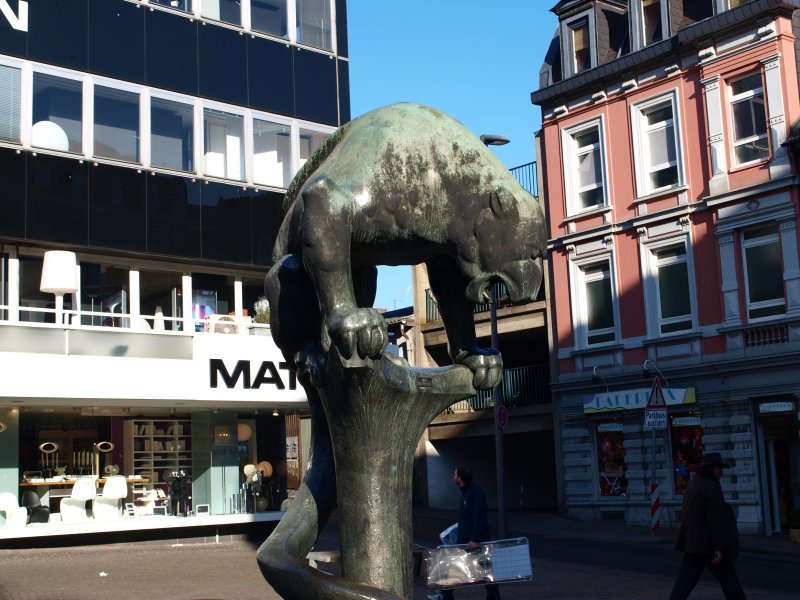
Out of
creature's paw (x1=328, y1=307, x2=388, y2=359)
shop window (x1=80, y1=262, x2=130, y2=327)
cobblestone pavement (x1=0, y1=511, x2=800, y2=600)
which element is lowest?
cobblestone pavement (x1=0, y1=511, x2=800, y2=600)

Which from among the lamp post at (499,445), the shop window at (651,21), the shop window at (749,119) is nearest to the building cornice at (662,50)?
the shop window at (651,21)

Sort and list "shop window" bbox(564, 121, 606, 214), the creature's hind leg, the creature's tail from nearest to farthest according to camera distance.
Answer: the creature's hind leg
the creature's tail
"shop window" bbox(564, 121, 606, 214)

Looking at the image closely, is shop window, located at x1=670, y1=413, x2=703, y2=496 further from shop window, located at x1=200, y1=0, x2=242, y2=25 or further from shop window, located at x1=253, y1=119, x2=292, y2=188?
shop window, located at x1=200, y1=0, x2=242, y2=25

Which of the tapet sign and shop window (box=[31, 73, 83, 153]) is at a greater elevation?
the tapet sign

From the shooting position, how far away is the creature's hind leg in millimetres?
5152

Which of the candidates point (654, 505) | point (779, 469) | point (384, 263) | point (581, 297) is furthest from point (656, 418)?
point (384, 263)

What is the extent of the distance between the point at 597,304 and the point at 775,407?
649 centimetres

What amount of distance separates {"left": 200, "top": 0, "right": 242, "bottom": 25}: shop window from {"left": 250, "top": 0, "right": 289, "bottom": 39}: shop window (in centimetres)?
38

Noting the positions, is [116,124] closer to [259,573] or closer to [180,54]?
[180,54]

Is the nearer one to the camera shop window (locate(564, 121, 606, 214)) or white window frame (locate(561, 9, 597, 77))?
shop window (locate(564, 121, 606, 214))

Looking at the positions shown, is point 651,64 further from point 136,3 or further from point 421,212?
point 421,212

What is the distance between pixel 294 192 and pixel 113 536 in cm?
1648

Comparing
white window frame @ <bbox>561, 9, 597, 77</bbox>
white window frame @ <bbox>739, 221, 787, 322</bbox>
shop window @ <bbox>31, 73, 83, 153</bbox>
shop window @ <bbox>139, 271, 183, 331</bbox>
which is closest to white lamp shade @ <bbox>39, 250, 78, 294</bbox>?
shop window @ <bbox>31, 73, 83, 153</bbox>

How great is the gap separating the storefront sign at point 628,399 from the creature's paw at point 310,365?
22.3m
